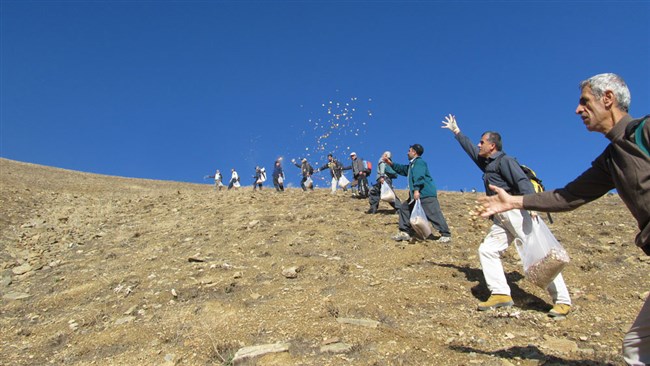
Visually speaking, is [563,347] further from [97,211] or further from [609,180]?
[97,211]

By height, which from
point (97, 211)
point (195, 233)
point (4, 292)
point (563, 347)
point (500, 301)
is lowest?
point (563, 347)

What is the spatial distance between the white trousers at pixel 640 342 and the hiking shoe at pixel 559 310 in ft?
10.6

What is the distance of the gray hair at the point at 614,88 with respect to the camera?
3.27 m

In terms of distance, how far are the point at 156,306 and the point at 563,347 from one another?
582 centimetres

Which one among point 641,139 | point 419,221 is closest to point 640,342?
point 641,139

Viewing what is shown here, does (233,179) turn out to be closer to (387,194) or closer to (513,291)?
(387,194)

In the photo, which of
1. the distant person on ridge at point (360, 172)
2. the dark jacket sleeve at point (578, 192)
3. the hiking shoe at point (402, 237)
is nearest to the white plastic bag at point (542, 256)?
the dark jacket sleeve at point (578, 192)

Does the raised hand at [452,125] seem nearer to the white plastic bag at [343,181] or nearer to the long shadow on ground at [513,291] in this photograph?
the long shadow on ground at [513,291]

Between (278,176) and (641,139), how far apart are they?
68.8 feet

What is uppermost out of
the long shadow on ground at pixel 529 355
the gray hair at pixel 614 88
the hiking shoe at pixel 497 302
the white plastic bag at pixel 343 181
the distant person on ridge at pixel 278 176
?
the distant person on ridge at pixel 278 176

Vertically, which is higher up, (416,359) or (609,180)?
(609,180)

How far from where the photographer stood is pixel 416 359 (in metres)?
5.04

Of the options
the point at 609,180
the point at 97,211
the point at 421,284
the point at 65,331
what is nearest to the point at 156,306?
the point at 65,331

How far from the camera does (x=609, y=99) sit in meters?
3.26
